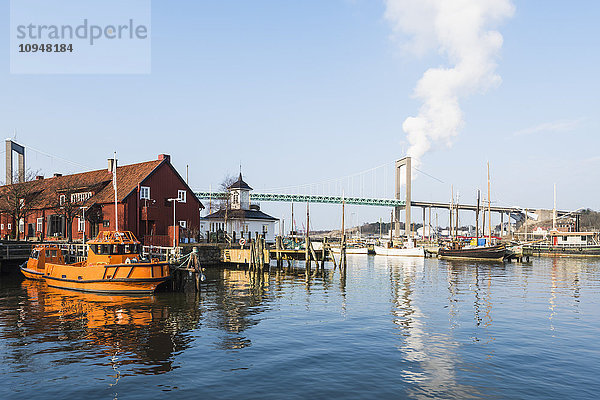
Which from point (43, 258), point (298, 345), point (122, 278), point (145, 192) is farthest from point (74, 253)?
point (298, 345)

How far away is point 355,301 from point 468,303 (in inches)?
248

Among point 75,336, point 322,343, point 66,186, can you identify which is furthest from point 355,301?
point 66,186

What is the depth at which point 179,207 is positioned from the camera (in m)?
49.9

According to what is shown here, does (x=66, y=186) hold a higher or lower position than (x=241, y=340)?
higher

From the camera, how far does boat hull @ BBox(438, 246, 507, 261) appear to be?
63.5 meters

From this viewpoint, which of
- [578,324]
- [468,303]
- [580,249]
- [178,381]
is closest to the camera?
[178,381]

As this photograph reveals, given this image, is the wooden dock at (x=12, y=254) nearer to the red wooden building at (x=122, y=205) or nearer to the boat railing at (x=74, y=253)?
the boat railing at (x=74, y=253)

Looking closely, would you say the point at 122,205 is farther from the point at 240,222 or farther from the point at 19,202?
the point at 240,222

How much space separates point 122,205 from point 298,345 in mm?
33704

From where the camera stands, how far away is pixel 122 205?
44.9m

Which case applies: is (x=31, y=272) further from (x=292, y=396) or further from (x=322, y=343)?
(x=292, y=396)

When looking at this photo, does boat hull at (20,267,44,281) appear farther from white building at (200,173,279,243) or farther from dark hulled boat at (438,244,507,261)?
dark hulled boat at (438,244,507,261)

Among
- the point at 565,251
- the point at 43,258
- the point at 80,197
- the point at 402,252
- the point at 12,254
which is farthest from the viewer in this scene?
the point at 565,251

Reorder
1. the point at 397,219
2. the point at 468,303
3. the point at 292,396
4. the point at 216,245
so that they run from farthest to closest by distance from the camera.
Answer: the point at 397,219 < the point at 216,245 < the point at 468,303 < the point at 292,396
